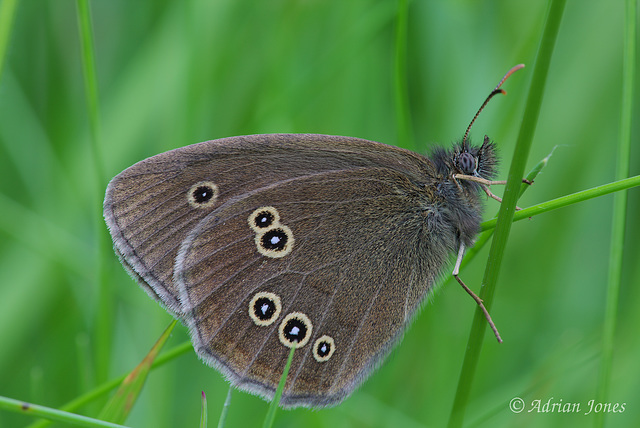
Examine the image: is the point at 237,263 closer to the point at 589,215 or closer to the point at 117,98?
the point at 117,98

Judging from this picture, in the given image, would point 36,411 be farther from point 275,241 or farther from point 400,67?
point 400,67

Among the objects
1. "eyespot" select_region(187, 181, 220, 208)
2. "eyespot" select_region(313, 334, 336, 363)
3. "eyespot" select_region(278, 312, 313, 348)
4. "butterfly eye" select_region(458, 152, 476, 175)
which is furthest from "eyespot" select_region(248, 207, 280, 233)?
"butterfly eye" select_region(458, 152, 476, 175)

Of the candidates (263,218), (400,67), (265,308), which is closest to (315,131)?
(400,67)

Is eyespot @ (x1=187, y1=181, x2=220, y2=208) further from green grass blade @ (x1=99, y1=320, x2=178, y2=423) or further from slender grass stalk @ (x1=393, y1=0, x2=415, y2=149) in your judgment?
slender grass stalk @ (x1=393, y1=0, x2=415, y2=149)

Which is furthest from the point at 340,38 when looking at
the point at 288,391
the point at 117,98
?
the point at 288,391

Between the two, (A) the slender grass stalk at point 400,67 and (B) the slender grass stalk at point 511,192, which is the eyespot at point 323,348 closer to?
(B) the slender grass stalk at point 511,192
